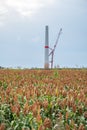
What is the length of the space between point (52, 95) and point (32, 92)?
0.41 metres

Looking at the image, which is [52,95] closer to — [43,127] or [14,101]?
[14,101]

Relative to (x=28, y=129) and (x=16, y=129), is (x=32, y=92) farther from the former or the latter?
(x=28, y=129)

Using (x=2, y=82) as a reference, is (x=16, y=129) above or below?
below

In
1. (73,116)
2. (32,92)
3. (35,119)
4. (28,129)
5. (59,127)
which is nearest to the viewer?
(59,127)

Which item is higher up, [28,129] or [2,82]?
[2,82]

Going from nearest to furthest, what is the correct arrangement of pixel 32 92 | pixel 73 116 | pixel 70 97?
pixel 73 116 < pixel 70 97 < pixel 32 92

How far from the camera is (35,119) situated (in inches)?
251

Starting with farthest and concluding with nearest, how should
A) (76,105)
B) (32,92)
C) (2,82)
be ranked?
(2,82), (32,92), (76,105)

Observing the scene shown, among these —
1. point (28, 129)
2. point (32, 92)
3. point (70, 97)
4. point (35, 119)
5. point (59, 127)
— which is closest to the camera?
point (59, 127)

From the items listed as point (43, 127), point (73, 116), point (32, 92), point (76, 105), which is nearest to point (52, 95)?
point (32, 92)

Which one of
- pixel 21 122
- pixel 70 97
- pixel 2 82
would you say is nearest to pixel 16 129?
pixel 21 122

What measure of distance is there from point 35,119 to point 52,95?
83.3 inches

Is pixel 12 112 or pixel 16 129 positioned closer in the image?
pixel 16 129

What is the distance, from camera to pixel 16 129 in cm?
648
